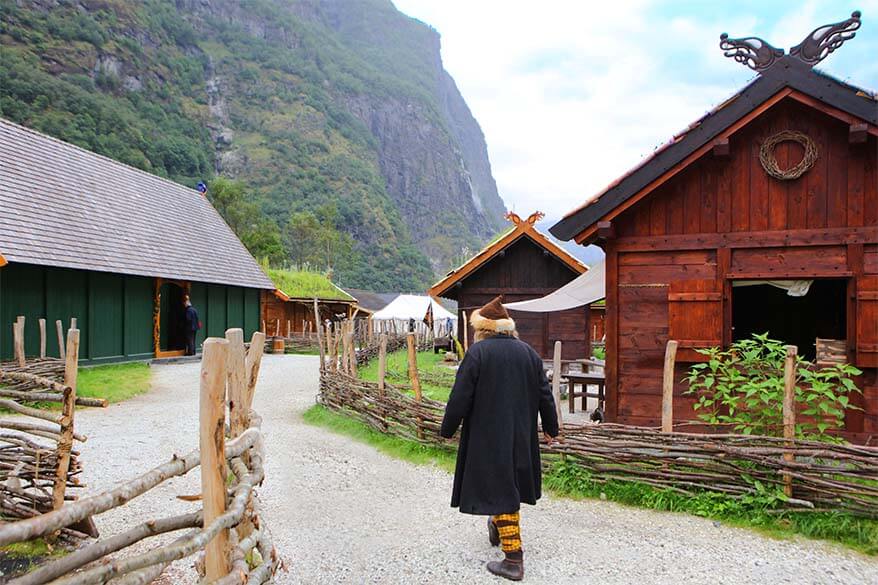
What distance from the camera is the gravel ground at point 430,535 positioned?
4156 mm

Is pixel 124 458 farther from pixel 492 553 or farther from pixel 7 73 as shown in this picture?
pixel 7 73

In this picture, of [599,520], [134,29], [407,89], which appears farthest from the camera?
[407,89]

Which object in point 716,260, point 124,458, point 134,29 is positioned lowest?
point 124,458

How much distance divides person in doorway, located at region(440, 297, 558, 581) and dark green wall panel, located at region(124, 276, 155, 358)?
15765 millimetres

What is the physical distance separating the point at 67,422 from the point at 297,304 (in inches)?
985

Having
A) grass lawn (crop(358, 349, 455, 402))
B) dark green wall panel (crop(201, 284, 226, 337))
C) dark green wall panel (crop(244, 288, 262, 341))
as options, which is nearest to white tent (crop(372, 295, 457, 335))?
dark green wall panel (crop(244, 288, 262, 341))

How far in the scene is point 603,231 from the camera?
277 inches

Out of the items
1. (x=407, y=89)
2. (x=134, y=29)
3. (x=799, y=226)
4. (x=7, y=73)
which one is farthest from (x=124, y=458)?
(x=407, y=89)

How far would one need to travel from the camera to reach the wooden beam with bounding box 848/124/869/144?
19.6 ft

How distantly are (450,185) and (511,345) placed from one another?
5068 inches

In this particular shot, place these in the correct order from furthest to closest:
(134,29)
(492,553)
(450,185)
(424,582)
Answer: (450,185)
(134,29)
(492,553)
(424,582)

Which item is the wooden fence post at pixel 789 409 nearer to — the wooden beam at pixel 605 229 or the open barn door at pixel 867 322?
the open barn door at pixel 867 322

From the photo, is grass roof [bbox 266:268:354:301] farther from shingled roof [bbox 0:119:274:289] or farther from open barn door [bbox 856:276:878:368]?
open barn door [bbox 856:276:878:368]

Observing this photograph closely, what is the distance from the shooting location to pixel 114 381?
44.2 ft
